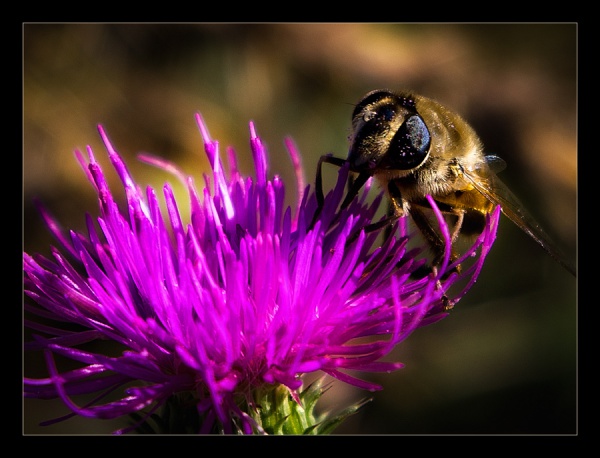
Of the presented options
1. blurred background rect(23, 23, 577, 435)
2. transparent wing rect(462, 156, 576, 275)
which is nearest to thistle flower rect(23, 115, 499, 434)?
transparent wing rect(462, 156, 576, 275)

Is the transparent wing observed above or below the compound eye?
below

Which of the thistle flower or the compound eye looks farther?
the compound eye

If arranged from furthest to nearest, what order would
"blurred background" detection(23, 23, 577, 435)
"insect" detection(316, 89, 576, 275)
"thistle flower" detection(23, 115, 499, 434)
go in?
1. "blurred background" detection(23, 23, 577, 435)
2. "insect" detection(316, 89, 576, 275)
3. "thistle flower" detection(23, 115, 499, 434)

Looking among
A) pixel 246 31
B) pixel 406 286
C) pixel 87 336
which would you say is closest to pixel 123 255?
pixel 87 336

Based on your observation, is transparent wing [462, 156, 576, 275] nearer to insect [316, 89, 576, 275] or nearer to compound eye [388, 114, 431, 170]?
insect [316, 89, 576, 275]

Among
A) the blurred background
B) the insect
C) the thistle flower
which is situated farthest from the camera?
the blurred background

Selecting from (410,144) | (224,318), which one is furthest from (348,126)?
(224,318)

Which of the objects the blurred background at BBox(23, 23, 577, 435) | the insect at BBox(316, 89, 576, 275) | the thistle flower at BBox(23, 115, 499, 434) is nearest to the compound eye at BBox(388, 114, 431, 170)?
the insect at BBox(316, 89, 576, 275)

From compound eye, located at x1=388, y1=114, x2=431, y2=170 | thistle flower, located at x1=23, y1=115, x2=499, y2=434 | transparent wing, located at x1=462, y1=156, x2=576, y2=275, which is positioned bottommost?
thistle flower, located at x1=23, y1=115, x2=499, y2=434

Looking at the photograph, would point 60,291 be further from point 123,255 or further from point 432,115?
point 432,115

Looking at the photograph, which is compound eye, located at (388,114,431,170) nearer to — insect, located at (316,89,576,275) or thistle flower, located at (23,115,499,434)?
Answer: insect, located at (316,89,576,275)
